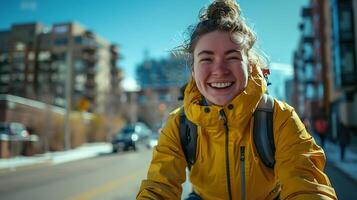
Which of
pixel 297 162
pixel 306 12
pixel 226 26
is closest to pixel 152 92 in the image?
pixel 306 12

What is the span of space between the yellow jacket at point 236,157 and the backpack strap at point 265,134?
0.03 metres

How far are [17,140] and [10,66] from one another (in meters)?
60.1

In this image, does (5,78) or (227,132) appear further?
(5,78)

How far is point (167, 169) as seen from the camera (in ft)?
7.21

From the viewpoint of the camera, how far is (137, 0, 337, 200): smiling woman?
82.1 inches

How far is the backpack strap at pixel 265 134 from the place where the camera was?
7.01 feet

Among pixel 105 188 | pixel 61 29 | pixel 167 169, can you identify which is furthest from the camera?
pixel 61 29

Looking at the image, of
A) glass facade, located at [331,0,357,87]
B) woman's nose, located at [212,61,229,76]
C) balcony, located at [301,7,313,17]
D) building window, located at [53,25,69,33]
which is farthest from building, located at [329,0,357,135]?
building window, located at [53,25,69,33]

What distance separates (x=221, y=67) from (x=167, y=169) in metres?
0.60

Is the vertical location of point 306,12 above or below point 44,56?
above

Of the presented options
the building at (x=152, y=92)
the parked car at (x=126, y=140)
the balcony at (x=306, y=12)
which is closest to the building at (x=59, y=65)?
the building at (x=152, y=92)

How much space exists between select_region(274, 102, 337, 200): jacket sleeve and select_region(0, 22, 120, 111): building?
70136mm

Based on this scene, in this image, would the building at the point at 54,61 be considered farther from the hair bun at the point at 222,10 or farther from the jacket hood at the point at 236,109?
the jacket hood at the point at 236,109

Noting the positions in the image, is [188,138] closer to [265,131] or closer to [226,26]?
[265,131]
